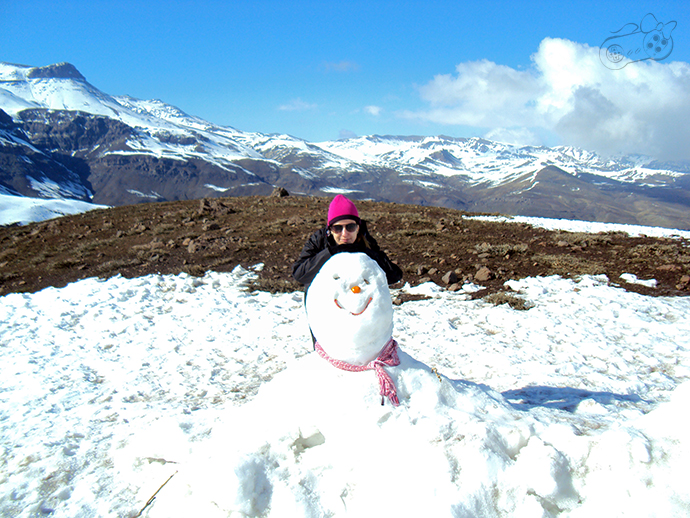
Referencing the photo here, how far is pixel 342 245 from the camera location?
12.8 feet

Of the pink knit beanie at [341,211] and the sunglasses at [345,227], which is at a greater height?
the pink knit beanie at [341,211]

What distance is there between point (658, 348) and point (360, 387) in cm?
647

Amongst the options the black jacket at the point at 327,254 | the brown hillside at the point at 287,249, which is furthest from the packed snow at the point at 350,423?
the brown hillside at the point at 287,249

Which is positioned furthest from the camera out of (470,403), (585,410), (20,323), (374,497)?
(20,323)

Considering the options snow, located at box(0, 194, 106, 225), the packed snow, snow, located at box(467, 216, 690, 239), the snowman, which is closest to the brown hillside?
snow, located at box(467, 216, 690, 239)

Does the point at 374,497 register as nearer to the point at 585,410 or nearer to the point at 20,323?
the point at 585,410

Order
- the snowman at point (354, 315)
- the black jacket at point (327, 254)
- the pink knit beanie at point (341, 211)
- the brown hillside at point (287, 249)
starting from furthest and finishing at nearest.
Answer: the brown hillside at point (287, 249), the pink knit beanie at point (341, 211), the black jacket at point (327, 254), the snowman at point (354, 315)

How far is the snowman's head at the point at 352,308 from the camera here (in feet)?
10.7

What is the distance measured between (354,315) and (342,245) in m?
0.89

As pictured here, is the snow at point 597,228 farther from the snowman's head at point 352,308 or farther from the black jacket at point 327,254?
the snowman's head at point 352,308

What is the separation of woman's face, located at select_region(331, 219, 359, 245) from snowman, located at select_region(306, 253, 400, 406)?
708 mm

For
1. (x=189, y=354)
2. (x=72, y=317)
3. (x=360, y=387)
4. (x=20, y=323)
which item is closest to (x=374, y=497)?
(x=360, y=387)

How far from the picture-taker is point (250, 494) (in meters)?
2.71

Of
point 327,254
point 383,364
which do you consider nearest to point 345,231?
point 327,254
